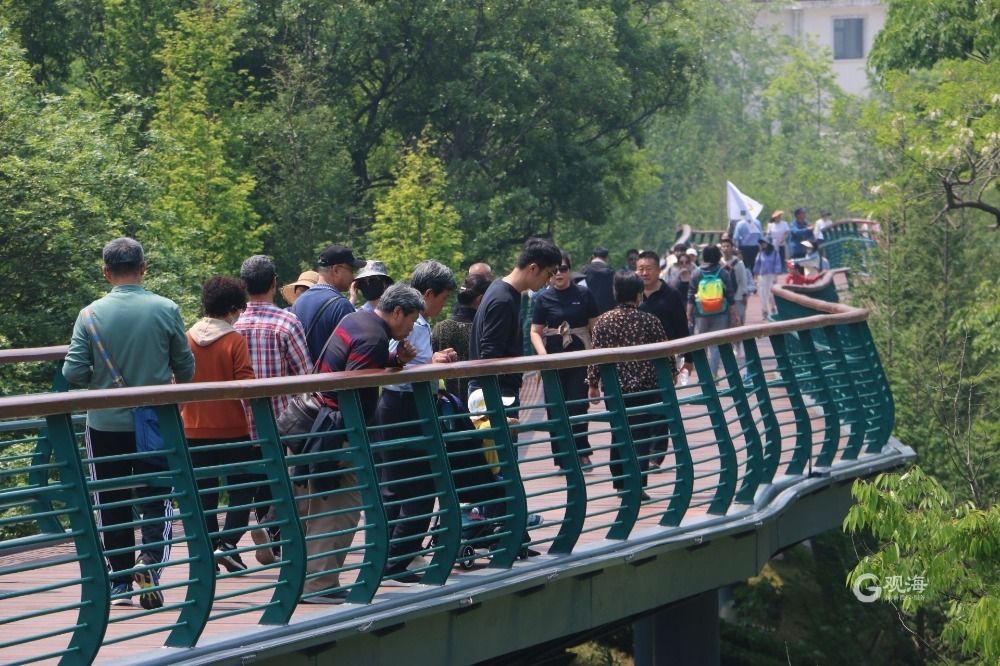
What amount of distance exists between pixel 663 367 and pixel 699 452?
4870mm

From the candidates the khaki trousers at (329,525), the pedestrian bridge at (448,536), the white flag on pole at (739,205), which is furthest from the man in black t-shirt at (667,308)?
the white flag on pole at (739,205)

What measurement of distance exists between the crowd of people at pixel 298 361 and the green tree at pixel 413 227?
2096 centimetres

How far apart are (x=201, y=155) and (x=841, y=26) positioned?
69784mm

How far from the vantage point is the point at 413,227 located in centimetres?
3228

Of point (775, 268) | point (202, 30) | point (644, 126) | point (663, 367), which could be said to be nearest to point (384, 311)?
point (663, 367)

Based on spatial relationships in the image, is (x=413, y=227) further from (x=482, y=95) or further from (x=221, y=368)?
(x=221, y=368)

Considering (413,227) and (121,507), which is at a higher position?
(121,507)

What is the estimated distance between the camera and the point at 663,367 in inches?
399

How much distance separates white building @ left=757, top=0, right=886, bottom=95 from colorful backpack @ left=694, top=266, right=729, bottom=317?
7860 centimetres

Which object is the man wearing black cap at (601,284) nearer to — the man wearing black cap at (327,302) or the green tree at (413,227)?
the man wearing black cap at (327,302)

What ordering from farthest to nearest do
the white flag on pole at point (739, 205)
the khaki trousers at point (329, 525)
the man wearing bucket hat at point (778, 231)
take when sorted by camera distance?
1. the white flag on pole at point (739, 205)
2. the man wearing bucket hat at point (778, 231)
3. the khaki trousers at point (329, 525)

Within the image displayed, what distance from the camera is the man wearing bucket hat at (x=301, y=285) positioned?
33.7ft

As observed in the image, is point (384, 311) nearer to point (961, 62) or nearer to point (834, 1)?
point (961, 62)

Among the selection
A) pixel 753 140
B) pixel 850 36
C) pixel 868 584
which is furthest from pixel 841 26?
pixel 868 584
